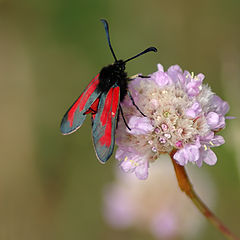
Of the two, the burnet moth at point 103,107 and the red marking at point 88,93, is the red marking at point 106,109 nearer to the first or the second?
the burnet moth at point 103,107

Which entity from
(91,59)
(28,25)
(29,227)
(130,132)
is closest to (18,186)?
(29,227)

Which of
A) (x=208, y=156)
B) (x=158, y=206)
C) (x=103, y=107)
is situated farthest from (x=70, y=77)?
(x=208, y=156)

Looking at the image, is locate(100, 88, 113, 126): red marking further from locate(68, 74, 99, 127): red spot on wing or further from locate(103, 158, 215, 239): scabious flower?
locate(103, 158, 215, 239): scabious flower

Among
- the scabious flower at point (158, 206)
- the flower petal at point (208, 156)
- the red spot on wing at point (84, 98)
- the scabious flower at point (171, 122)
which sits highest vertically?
the red spot on wing at point (84, 98)

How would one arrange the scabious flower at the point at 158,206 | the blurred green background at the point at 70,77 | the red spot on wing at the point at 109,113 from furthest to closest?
the blurred green background at the point at 70,77 < the scabious flower at the point at 158,206 < the red spot on wing at the point at 109,113

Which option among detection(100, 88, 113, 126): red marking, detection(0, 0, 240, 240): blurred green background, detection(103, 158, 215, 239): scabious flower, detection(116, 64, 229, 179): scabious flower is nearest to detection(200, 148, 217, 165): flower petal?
detection(116, 64, 229, 179): scabious flower

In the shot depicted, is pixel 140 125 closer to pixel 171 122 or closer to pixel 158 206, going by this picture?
pixel 171 122

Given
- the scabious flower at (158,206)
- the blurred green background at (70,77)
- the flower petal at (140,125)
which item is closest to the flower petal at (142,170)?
the flower petal at (140,125)
